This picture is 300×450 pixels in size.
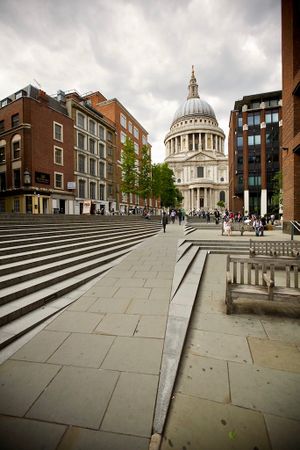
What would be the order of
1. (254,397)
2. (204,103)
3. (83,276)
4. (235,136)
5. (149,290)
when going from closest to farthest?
1. (254,397)
2. (149,290)
3. (83,276)
4. (235,136)
5. (204,103)

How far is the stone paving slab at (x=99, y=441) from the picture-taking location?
1819 mm

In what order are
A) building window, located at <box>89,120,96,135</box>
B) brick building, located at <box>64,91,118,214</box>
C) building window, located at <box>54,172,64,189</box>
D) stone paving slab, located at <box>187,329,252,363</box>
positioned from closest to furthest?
1. stone paving slab, located at <box>187,329,252,363</box>
2. building window, located at <box>54,172,64,189</box>
3. brick building, located at <box>64,91,118,214</box>
4. building window, located at <box>89,120,96,135</box>

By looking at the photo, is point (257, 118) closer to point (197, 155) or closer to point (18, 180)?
point (197, 155)

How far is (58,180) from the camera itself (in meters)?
27.5

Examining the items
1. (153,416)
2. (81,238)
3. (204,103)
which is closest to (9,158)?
(81,238)

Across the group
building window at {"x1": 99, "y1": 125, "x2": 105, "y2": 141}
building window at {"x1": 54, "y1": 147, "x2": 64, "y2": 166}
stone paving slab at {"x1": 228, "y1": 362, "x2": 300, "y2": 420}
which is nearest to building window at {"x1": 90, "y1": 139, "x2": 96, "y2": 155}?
building window at {"x1": 99, "y1": 125, "x2": 105, "y2": 141}

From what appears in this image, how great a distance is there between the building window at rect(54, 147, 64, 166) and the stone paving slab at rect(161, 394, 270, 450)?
1161 inches

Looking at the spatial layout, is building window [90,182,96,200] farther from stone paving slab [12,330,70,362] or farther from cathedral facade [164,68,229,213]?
cathedral facade [164,68,229,213]

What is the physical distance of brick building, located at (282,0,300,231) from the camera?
14.9m

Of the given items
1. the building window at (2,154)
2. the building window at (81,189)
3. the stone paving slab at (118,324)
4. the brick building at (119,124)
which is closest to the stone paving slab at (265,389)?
the stone paving slab at (118,324)

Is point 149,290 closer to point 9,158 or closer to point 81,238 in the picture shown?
point 81,238

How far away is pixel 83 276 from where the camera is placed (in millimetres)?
6215

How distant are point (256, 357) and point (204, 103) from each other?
384 ft

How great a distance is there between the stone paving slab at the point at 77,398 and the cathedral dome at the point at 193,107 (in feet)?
362
